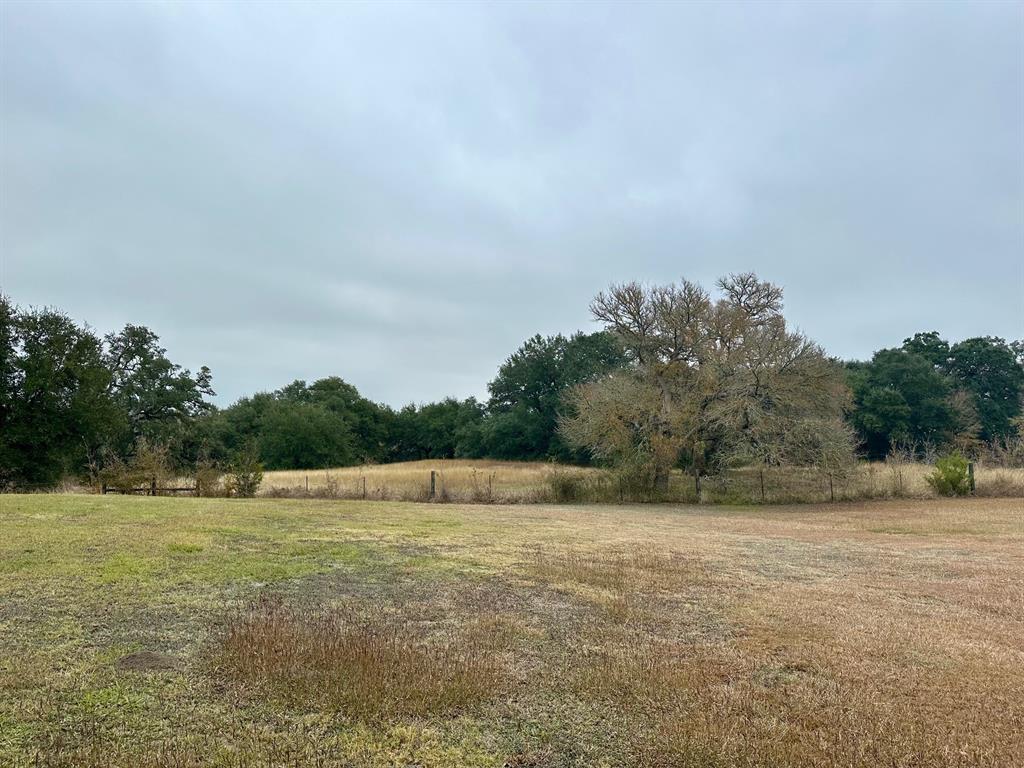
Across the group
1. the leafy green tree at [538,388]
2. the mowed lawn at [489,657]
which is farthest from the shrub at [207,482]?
the leafy green tree at [538,388]

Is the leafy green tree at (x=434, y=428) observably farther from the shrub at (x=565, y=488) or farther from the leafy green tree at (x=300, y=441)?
the shrub at (x=565, y=488)

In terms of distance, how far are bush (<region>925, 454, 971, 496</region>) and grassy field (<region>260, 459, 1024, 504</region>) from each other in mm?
455

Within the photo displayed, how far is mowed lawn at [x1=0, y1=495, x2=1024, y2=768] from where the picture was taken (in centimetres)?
310

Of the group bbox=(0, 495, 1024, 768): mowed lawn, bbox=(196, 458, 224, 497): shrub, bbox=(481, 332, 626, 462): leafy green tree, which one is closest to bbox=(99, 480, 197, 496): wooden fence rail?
bbox=(196, 458, 224, 497): shrub

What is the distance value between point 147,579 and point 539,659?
4413mm

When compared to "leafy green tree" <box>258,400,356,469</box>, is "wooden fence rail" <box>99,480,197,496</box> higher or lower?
lower

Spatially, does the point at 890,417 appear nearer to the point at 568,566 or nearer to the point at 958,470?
the point at 958,470

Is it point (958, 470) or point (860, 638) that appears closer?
point (860, 638)

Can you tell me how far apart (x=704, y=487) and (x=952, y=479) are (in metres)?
8.59

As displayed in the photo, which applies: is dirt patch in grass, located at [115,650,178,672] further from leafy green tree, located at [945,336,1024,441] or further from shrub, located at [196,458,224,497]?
leafy green tree, located at [945,336,1024,441]

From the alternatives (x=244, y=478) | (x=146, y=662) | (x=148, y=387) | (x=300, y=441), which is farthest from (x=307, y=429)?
(x=146, y=662)

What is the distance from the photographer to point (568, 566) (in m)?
8.29

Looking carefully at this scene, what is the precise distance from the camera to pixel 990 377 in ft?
175

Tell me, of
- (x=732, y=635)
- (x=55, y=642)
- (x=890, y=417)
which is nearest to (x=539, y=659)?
(x=732, y=635)
